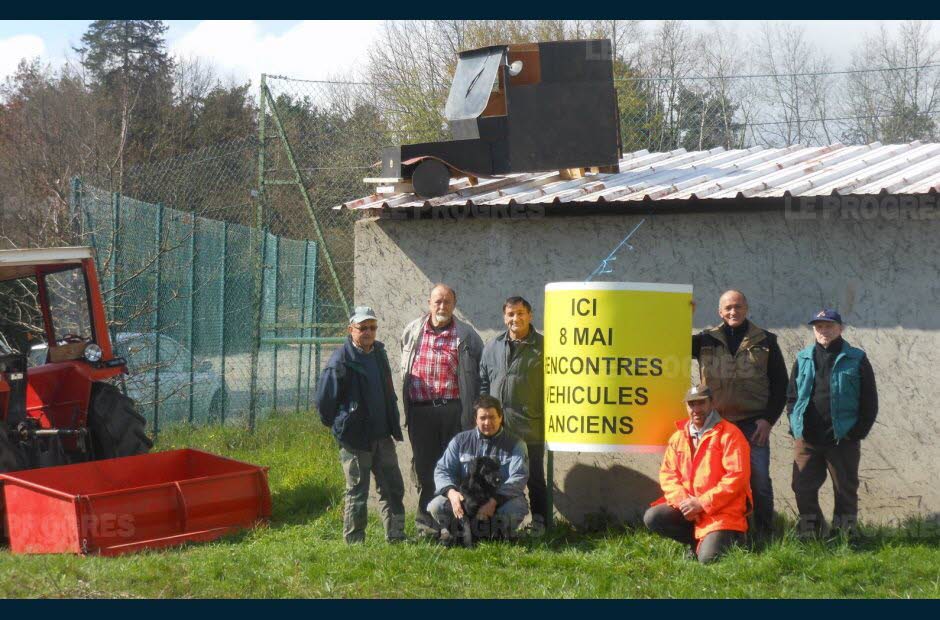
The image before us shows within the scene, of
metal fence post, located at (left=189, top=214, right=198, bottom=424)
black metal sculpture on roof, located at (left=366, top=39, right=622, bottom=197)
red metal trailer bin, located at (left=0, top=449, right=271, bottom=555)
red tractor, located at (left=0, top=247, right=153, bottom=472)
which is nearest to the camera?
red metal trailer bin, located at (left=0, top=449, right=271, bottom=555)

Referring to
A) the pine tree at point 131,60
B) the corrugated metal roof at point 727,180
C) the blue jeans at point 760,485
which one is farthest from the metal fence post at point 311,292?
the pine tree at point 131,60

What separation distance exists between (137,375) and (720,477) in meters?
7.42

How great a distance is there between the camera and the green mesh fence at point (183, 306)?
11.8m

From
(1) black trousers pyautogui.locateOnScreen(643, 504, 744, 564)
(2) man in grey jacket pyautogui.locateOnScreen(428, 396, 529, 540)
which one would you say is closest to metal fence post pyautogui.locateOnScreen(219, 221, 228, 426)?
(2) man in grey jacket pyautogui.locateOnScreen(428, 396, 529, 540)

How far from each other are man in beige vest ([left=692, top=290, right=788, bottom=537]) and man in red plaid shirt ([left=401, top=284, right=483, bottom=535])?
1.58m

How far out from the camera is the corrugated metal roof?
294 inches

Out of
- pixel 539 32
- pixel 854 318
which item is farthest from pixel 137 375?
pixel 539 32

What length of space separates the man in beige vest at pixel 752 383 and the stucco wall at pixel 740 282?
620 mm

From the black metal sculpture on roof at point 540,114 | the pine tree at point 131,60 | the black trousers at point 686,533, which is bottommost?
the black trousers at point 686,533

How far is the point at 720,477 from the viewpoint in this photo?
6664 millimetres

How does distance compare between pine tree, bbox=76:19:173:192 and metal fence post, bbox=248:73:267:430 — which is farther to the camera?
pine tree, bbox=76:19:173:192

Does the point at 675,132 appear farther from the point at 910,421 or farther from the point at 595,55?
the point at 910,421

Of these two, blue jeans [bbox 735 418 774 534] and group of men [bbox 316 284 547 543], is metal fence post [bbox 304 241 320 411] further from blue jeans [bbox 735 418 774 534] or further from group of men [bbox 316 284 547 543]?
blue jeans [bbox 735 418 774 534]

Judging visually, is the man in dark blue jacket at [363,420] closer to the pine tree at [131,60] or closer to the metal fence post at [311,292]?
the metal fence post at [311,292]
